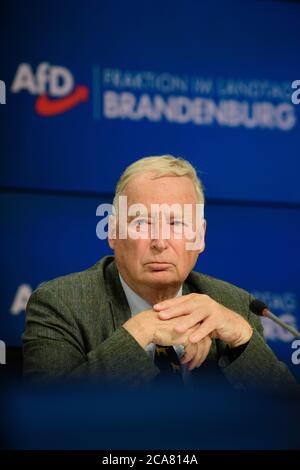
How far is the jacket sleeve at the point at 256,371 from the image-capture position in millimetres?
2076

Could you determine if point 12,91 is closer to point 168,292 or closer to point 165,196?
point 165,196

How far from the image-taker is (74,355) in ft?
6.60

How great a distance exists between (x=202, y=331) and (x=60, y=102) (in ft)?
3.14

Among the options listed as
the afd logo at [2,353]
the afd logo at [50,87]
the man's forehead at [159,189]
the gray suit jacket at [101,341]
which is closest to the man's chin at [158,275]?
the gray suit jacket at [101,341]

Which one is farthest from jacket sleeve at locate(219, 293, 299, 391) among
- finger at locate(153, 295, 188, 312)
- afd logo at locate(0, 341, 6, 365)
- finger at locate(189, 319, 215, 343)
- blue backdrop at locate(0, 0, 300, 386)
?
afd logo at locate(0, 341, 6, 365)

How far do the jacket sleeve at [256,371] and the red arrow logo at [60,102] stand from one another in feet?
3.31

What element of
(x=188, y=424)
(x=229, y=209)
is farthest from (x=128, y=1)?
(x=188, y=424)

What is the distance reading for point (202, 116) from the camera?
258cm

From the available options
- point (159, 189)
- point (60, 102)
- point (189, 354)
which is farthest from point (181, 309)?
point (60, 102)

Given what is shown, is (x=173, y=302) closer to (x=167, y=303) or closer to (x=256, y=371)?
(x=167, y=303)

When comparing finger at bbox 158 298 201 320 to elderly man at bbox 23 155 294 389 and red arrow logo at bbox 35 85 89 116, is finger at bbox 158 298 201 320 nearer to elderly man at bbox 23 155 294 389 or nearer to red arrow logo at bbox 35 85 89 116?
elderly man at bbox 23 155 294 389

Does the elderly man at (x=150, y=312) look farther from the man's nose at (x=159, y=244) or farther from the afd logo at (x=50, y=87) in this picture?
the afd logo at (x=50, y=87)

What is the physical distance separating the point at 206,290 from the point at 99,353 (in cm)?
49

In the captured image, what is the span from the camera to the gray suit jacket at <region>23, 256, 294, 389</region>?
1952 millimetres
